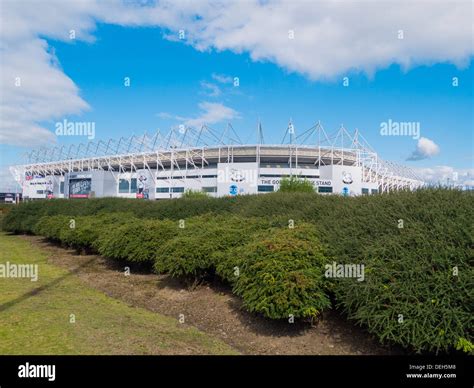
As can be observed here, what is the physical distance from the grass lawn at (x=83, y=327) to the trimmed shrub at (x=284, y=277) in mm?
976

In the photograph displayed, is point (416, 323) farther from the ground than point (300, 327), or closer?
farther from the ground

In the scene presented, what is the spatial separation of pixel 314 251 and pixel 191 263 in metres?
3.14

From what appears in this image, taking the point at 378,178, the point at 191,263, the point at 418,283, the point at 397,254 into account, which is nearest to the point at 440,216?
the point at 397,254

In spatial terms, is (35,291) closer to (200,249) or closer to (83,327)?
(83,327)

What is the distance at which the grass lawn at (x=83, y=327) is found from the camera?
216 inches

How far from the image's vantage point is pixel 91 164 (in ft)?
407

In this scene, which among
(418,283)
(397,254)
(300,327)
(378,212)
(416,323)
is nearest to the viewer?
(416,323)

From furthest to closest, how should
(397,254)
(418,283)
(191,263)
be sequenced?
(191,263) → (397,254) → (418,283)

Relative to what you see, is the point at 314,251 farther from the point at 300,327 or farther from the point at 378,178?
the point at 378,178

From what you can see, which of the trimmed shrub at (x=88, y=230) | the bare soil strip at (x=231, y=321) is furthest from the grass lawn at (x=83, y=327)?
the trimmed shrub at (x=88, y=230)

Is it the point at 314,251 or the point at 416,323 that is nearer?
the point at 416,323

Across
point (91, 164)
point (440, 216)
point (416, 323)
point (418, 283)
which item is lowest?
point (416, 323)

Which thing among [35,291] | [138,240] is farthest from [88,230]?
[35,291]

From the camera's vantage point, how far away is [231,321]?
7.05 metres
